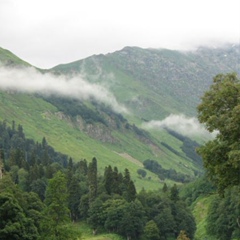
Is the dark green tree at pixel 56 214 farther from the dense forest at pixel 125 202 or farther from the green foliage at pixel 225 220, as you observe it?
the green foliage at pixel 225 220

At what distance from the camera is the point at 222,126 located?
137 feet

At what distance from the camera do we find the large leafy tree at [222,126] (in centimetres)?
4091

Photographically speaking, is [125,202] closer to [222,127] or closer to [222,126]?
[222,126]

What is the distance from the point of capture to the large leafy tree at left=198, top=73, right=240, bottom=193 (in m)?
40.9

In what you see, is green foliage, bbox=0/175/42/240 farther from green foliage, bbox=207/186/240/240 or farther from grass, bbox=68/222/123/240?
green foliage, bbox=207/186/240/240

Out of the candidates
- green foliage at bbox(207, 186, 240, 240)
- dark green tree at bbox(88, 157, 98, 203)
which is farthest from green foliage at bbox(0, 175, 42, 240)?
dark green tree at bbox(88, 157, 98, 203)

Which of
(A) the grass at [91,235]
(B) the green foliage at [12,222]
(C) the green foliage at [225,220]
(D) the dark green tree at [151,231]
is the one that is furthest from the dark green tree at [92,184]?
(B) the green foliage at [12,222]

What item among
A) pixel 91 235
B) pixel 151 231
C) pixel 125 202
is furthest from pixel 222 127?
pixel 91 235

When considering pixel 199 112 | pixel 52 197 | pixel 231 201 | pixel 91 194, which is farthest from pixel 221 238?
pixel 199 112

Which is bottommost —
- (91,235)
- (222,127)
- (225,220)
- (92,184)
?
(91,235)

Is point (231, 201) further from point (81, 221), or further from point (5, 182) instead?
point (5, 182)

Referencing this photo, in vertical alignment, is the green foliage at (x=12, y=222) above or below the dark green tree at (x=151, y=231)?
above

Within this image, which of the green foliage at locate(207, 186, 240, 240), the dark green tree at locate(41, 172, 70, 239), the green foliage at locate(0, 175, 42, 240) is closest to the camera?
the dark green tree at locate(41, 172, 70, 239)

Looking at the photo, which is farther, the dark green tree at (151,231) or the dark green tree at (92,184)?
the dark green tree at (92,184)
